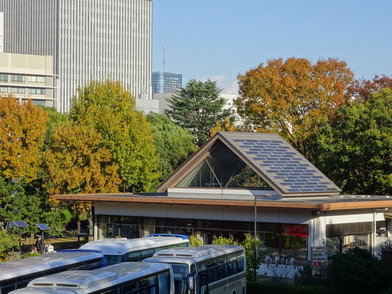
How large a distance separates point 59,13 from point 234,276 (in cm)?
16648

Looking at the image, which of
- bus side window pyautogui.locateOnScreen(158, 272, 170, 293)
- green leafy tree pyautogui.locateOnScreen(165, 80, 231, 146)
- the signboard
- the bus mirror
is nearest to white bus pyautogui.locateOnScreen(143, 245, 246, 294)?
the bus mirror

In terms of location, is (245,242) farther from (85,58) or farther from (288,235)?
(85,58)

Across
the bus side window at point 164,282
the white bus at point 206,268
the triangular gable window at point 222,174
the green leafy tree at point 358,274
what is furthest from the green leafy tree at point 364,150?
the bus side window at point 164,282

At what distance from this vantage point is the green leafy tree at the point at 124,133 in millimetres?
68375

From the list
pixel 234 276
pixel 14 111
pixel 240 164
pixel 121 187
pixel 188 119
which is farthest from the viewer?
pixel 188 119

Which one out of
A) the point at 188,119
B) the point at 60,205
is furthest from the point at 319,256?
the point at 188,119

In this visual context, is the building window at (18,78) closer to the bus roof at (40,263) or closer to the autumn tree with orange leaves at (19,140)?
the autumn tree with orange leaves at (19,140)

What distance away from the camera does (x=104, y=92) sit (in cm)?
7638

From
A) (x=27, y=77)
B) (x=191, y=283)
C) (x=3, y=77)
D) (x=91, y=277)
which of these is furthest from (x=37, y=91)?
(x=91, y=277)

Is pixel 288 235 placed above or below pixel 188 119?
below

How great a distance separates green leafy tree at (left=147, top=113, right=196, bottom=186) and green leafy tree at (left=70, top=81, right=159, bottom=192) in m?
8.30

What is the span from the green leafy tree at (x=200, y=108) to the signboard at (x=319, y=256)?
67760 mm

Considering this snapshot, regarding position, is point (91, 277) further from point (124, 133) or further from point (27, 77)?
point (27, 77)

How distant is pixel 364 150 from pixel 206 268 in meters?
32.4
